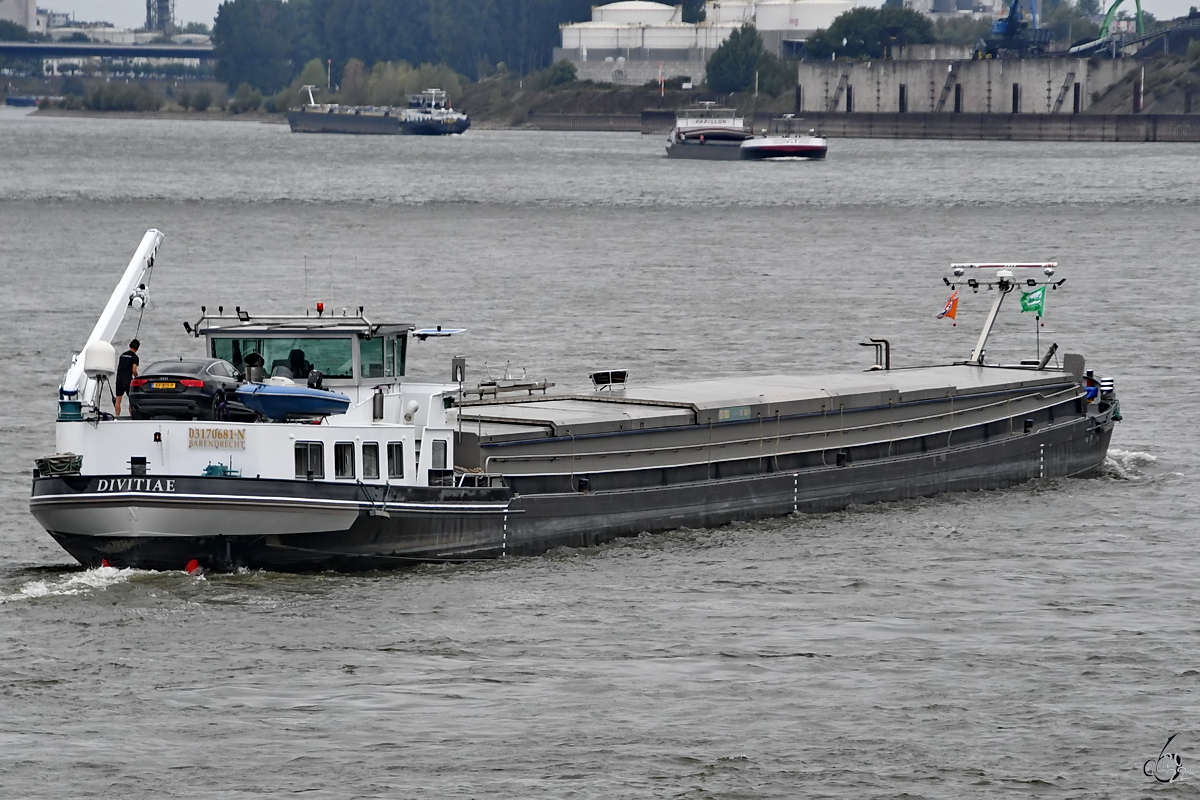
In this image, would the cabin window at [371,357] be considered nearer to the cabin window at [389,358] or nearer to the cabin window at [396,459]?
the cabin window at [389,358]

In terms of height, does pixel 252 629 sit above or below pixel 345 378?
below

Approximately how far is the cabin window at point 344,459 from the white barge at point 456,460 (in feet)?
0.08

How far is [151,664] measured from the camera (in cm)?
3050

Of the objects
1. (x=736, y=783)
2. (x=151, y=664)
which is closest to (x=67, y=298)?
(x=151, y=664)

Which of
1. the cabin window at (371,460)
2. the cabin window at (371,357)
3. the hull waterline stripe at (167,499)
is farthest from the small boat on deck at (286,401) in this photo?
the cabin window at (371,357)

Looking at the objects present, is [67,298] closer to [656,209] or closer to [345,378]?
[345,378]

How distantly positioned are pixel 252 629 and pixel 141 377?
5.60 meters

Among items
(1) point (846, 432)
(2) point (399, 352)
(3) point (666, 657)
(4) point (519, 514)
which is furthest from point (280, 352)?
(1) point (846, 432)

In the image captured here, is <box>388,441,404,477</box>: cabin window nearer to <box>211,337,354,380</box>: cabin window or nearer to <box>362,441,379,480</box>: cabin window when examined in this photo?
<box>362,441,379,480</box>: cabin window

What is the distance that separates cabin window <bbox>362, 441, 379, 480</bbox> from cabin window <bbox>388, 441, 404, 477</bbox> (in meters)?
0.28

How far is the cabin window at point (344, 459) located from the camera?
1388 inches

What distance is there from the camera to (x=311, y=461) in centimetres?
3494

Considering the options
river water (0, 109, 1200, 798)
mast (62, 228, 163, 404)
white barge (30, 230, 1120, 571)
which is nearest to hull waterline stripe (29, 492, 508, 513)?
white barge (30, 230, 1120, 571)

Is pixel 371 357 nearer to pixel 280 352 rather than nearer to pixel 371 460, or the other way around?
pixel 280 352
